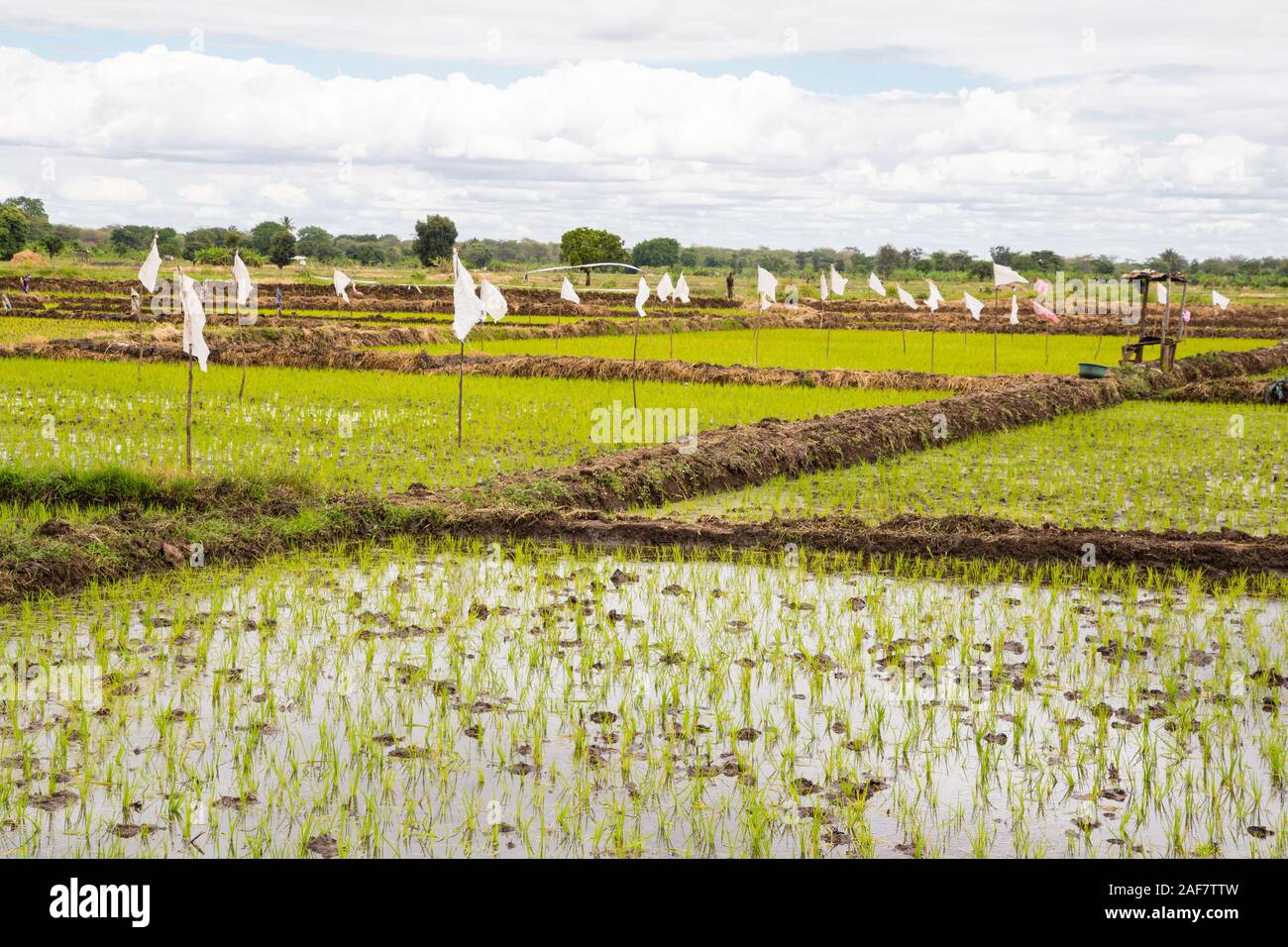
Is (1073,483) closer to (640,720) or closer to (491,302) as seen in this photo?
(491,302)

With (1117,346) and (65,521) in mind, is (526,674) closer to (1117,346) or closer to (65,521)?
(65,521)

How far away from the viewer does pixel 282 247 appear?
179ft

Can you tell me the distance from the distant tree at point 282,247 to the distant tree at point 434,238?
601 cm

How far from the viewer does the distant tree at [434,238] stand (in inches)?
2304

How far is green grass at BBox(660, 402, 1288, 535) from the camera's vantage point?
9305 millimetres

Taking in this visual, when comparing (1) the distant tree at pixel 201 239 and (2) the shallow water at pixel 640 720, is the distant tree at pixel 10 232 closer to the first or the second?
(1) the distant tree at pixel 201 239

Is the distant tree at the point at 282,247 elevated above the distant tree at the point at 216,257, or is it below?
above

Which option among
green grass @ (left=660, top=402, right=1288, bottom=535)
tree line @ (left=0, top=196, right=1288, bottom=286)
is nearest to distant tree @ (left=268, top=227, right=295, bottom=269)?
tree line @ (left=0, top=196, right=1288, bottom=286)

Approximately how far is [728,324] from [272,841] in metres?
30.4

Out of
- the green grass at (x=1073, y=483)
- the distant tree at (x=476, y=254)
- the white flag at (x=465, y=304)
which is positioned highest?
the distant tree at (x=476, y=254)

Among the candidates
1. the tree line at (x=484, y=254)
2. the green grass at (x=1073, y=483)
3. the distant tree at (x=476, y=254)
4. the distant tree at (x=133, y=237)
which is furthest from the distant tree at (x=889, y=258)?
the green grass at (x=1073, y=483)

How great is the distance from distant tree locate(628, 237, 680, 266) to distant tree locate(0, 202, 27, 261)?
3841 centimetres

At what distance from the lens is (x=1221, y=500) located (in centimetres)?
982

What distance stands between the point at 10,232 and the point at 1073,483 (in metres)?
51.5
